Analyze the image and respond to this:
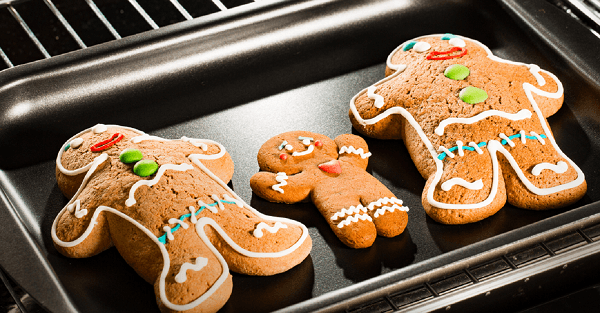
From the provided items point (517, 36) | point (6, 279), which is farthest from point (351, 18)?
point (6, 279)

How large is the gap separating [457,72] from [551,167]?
40 cm

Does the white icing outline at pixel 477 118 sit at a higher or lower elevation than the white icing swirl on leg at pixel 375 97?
higher

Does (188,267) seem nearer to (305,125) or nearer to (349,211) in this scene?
(349,211)

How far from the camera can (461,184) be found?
1506 mm

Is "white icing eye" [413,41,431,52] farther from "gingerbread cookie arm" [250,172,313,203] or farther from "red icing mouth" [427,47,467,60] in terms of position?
"gingerbread cookie arm" [250,172,313,203]

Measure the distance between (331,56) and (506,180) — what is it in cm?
78

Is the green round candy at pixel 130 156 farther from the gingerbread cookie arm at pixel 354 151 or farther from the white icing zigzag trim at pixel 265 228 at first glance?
the gingerbread cookie arm at pixel 354 151

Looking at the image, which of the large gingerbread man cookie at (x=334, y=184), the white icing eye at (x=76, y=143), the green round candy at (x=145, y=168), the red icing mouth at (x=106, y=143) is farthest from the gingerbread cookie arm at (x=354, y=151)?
the white icing eye at (x=76, y=143)

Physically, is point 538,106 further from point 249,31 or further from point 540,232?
point 249,31

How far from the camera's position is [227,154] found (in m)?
1.67

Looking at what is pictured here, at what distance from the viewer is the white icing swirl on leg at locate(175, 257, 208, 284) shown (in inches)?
50.9

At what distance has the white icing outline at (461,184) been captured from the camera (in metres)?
1.50

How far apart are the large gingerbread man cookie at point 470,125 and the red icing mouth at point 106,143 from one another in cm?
68

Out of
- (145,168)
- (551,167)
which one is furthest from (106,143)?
(551,167)
